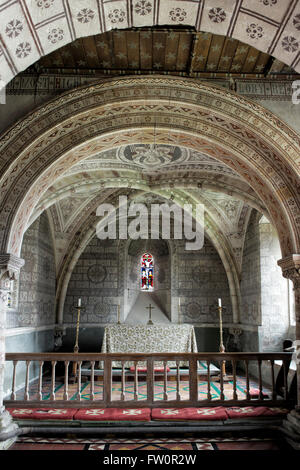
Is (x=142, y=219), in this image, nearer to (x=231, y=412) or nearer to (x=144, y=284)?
(x=144, y=284)

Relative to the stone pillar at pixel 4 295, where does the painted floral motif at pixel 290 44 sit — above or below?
above

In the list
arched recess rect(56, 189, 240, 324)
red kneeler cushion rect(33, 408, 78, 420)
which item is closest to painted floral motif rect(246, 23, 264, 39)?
red kneeler cushion rect(33, 408, 78, 420)

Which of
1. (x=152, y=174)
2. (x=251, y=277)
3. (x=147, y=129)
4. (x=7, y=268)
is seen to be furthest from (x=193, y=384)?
(x=251, y=277)

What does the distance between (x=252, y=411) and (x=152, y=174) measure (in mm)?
6034

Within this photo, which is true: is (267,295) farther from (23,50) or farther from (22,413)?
(23,50)

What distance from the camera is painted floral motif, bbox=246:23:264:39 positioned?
3.13 metres

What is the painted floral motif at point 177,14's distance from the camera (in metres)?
3.22

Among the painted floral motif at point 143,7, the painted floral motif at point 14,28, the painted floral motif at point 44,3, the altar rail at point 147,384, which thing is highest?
the painted floral motif at point 143,7

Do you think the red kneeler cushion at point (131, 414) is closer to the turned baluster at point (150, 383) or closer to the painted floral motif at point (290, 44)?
the turned baluster at point (150, 383)

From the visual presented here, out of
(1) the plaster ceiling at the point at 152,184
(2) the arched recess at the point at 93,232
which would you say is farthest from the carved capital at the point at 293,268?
(2) the arched recess at the point at 93,232

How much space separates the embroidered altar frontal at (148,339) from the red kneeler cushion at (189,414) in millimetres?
3534

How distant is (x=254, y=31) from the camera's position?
124 inches

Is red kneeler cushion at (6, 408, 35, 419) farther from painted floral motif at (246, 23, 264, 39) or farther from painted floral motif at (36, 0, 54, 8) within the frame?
painted floral motif at (246, 23, 264, 39)
